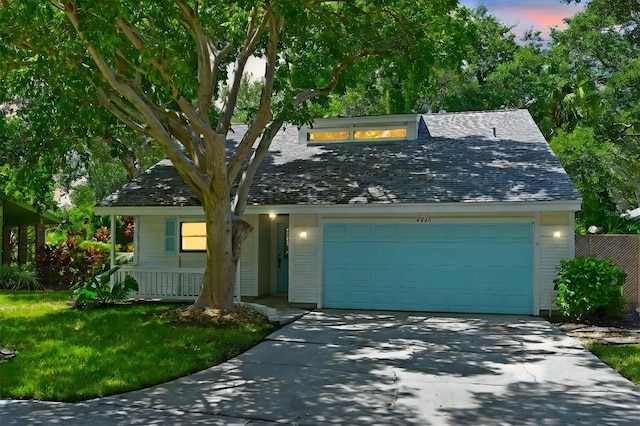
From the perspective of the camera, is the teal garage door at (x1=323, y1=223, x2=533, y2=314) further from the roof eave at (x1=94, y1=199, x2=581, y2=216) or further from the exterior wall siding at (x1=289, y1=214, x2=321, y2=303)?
the roof eave at (x1=94, y1=199, x2=581, y2=216)

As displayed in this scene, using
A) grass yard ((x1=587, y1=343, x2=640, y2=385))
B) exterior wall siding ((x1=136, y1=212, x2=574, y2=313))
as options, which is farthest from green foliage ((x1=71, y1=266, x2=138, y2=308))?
grass yard ((x1=587, y1=343, x2=640, y2=385))

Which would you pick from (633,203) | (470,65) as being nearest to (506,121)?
(470,65)

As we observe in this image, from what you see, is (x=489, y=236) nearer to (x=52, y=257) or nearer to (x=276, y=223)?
(x=276, y=223)

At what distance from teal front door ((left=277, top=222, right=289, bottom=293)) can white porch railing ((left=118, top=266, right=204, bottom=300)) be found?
2434 millimetres

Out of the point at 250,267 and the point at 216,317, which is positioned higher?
the point at 250,267

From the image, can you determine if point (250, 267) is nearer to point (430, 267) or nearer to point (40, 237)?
point (430, 267)

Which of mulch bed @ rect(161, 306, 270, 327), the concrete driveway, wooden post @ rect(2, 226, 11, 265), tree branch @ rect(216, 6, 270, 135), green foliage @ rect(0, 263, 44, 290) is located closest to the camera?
the concrete driveway

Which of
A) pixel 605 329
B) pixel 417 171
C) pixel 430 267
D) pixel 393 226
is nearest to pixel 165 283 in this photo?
pixel 393 226

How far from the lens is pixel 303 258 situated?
43.3 ft

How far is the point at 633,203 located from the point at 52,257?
37.6 metres

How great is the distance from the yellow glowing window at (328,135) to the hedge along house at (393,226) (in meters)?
0.81

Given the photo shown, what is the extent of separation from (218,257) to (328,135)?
6.49m

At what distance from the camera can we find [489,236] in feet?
39.5

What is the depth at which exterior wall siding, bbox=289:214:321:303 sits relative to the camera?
13.1 m
